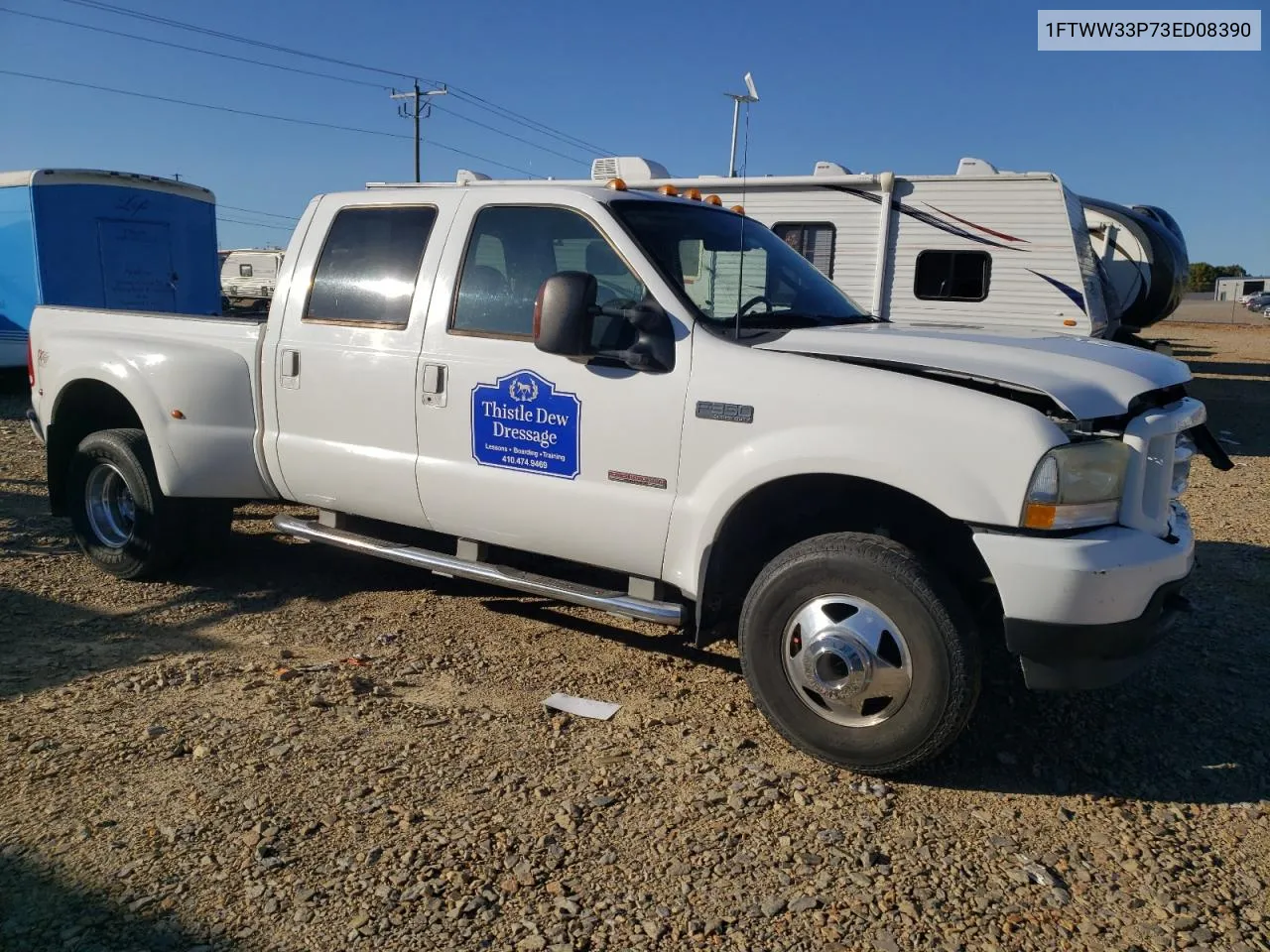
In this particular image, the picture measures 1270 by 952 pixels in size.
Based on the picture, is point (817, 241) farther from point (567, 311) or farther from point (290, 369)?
point (567, 311)

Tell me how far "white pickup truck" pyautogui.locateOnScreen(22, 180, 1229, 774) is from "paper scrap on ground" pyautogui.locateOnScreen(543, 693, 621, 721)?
0.41m

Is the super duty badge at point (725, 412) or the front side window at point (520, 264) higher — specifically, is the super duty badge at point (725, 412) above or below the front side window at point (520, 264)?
below

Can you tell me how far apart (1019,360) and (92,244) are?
43.6 ft

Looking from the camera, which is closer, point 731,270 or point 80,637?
point 731,270

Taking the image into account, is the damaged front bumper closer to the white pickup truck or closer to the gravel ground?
the white pickup truck

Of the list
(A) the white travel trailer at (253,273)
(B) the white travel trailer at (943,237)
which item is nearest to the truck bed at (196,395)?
(B) the white travel trailer at (943,237)

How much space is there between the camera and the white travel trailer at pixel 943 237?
1076cm

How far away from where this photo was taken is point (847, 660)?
336 cm

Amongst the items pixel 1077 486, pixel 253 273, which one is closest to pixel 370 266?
pixel 1077 486

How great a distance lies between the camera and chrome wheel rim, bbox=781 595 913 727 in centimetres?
333

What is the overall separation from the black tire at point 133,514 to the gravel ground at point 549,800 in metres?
0.32

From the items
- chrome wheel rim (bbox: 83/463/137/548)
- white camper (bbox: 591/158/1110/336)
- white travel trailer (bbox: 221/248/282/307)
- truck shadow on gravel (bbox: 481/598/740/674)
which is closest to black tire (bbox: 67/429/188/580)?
chrome wheel rim (bbox: 83/463/137/548)

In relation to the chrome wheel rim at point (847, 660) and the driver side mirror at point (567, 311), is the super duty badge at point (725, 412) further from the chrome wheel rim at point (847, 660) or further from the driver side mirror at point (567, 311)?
the chrome wheel rim at point (847, 660)

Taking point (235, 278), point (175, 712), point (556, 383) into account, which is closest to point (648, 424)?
point (556, 383)
